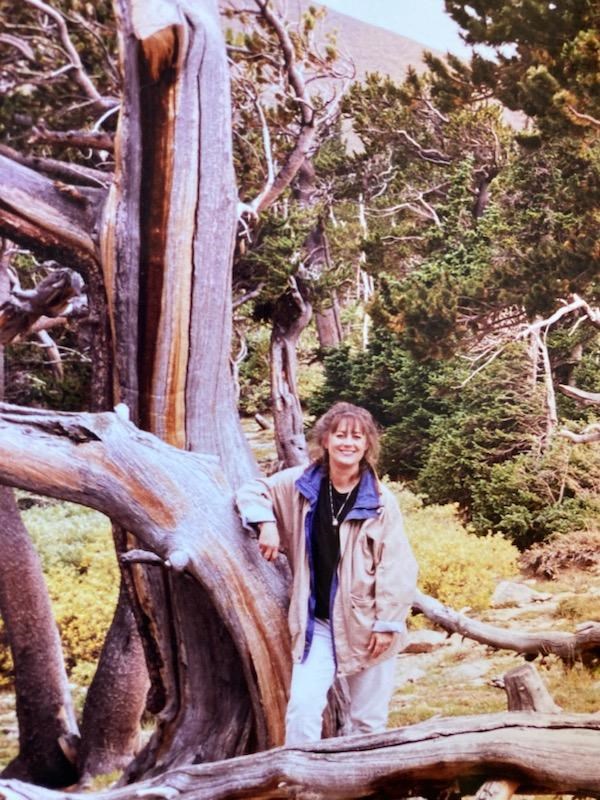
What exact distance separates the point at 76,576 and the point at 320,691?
2.72 metres

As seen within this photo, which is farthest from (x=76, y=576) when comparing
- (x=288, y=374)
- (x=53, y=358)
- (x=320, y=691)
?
(x=320, y=691)

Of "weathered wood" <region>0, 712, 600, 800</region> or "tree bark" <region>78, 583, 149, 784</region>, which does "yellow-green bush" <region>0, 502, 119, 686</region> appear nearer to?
"tree bark" <region>78, 583, 149, 784</region>

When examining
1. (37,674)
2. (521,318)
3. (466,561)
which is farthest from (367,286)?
(37,674)

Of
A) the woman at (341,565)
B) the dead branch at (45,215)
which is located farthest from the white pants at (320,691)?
the dead branch at (45,215)

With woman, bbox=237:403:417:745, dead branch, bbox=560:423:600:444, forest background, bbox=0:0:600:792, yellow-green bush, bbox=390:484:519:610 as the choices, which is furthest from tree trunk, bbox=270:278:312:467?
woman, bbox=237:403:417:745

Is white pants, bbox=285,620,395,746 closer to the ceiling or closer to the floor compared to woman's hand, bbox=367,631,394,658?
closer to the floor

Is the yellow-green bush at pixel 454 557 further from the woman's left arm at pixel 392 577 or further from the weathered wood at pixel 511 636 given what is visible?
the woman's left arm at pixel 392 577

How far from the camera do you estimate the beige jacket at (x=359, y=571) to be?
174 centimetres

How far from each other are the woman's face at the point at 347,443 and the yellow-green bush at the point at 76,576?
8.55ft

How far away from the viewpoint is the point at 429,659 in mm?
3307

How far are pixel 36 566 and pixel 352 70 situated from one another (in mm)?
2681

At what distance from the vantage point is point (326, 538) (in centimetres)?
180

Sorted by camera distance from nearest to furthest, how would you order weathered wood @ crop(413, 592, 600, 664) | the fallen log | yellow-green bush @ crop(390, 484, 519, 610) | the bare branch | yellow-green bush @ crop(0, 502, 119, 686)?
the fallen log → weathered wood @ crop(413, 592, 600, 664) → yellow-green bush @ crop(390, 484, 519, 610) → yellow-green bush @ crop(0, 502, 119, 686) → the bare branch

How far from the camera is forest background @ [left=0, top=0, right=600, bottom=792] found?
347cm
